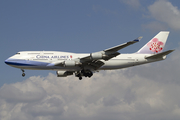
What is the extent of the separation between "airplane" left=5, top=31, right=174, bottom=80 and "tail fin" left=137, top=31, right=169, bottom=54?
130 cm

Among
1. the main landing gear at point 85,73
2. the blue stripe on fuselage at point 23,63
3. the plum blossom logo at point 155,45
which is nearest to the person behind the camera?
the blue stripe on fuselage at point 23,63

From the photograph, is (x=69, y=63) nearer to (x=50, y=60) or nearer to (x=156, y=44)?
(x=50, y=60)

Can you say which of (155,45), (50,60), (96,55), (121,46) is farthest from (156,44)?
(50,60)

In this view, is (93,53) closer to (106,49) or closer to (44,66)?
(106,49)

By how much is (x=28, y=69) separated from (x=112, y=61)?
1662 cm

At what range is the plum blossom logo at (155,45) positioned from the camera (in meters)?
61.5

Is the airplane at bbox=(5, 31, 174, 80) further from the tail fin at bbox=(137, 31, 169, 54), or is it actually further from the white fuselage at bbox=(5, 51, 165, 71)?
the tail fin at bbox=(137, 31, 169, 54)

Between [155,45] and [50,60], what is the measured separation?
23.4m

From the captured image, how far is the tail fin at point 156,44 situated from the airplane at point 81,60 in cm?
130

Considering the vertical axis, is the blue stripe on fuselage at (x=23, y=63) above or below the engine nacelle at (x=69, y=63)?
above

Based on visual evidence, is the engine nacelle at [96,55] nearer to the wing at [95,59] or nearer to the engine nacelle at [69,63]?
the wing at [95,59]

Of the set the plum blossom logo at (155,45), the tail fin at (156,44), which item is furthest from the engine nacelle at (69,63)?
the plum blossom logo at (155,45)

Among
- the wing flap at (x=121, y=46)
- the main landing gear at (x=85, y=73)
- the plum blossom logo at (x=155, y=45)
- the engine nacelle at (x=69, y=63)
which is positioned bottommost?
the main landing gear at (x=85, y=73)

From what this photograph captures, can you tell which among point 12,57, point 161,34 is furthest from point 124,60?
point 12,57
